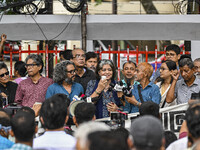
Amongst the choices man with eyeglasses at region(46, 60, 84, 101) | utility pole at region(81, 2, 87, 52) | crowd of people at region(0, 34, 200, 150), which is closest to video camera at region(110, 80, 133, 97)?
crowd of people at region(0, 34, 200, 150)

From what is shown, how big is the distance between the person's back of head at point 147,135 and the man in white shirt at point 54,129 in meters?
0.90

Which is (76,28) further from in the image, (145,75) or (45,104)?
(45,104)

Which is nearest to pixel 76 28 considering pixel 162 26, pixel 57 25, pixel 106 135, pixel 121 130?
pixel 57 25

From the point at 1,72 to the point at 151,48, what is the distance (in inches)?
466

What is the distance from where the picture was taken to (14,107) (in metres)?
5.75

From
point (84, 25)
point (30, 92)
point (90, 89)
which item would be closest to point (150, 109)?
point (90, 89)

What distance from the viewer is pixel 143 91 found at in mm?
6438

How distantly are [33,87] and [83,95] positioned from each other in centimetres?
85

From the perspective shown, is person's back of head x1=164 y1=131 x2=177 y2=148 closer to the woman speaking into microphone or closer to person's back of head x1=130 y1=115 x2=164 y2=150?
person's back of head x1=130 y1=115 x2=164 y2=150

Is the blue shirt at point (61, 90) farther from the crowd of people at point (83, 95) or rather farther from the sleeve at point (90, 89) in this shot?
the sleeve at point (90, 89)

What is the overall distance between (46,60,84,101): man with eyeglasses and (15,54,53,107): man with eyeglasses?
1.01ft

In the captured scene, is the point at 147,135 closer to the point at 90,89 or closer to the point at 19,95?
the point at 90,89

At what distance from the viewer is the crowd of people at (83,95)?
3842 mm

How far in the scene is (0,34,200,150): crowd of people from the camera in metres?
3.84
